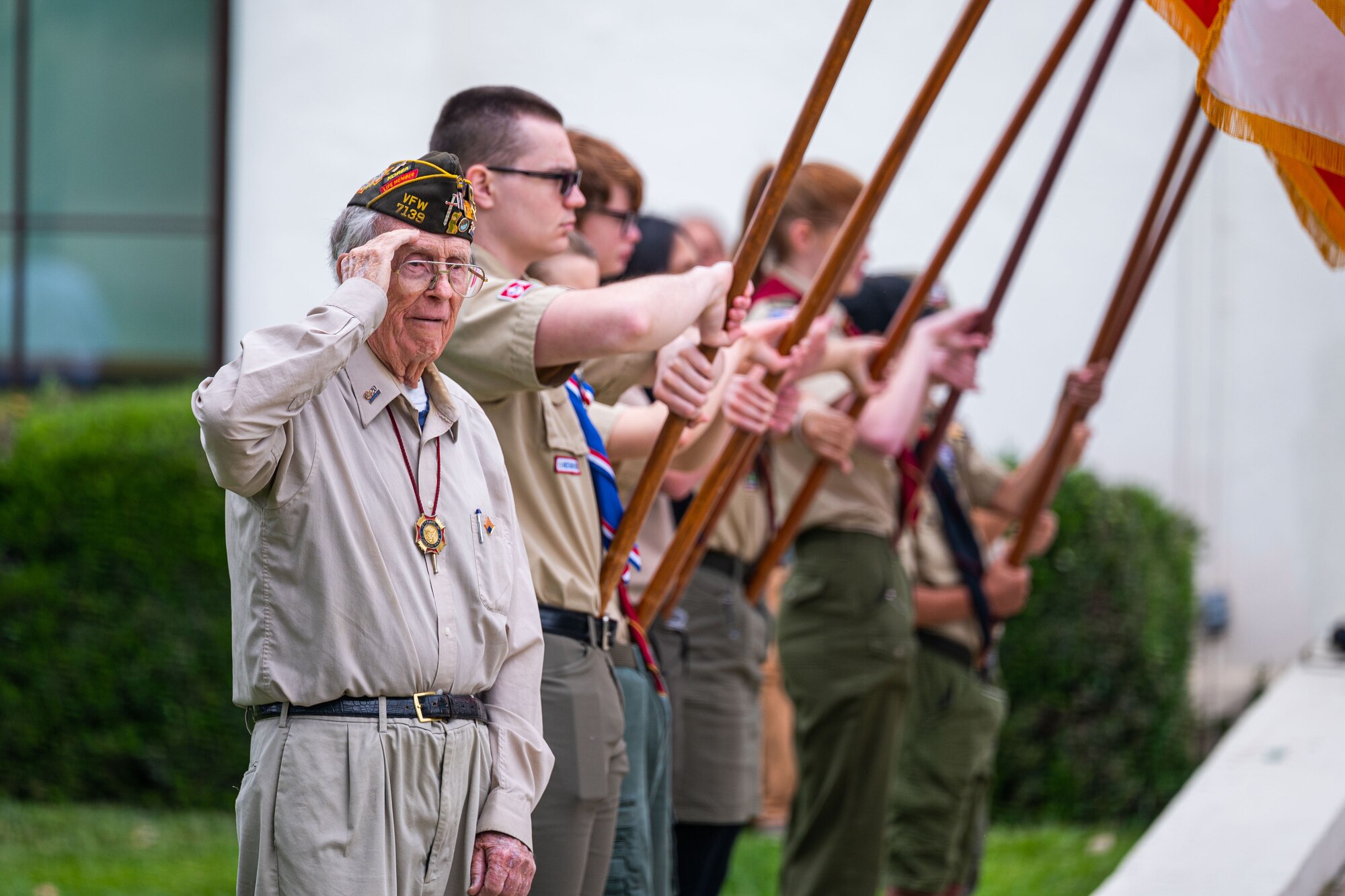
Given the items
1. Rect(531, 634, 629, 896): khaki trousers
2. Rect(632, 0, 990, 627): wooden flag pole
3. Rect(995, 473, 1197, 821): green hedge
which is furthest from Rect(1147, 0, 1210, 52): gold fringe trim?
Rect(995, 473, 1197, 821): green hedge

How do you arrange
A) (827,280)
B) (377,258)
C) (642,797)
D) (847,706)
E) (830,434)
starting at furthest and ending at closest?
(847,706), (830,434), (827,280), (642,797), (377,258)

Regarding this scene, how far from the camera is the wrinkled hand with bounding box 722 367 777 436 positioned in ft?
11.4

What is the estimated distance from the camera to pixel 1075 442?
16.7 ft

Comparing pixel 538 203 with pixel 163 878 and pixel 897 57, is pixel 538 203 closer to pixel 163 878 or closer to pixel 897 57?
pixel 163 878

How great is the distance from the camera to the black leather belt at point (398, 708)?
2.30 metres

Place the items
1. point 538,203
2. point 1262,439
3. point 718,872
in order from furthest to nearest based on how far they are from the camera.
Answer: point 1262,439 < point 718,872 < point 538,203

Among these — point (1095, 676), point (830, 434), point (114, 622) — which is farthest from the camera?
point (1095, 676)

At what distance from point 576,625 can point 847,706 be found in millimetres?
1592

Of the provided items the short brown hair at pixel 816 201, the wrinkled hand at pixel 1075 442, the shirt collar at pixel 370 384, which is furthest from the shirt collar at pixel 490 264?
the wrinkled hand at pixel 1075 442

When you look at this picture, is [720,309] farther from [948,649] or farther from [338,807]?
[948,649]

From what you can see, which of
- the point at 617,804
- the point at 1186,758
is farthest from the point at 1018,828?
the point at 617,804

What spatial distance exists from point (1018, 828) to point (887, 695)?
257cm

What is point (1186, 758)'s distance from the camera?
6.88m

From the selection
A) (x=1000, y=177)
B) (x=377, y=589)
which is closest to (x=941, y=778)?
(x=377, y=589)
